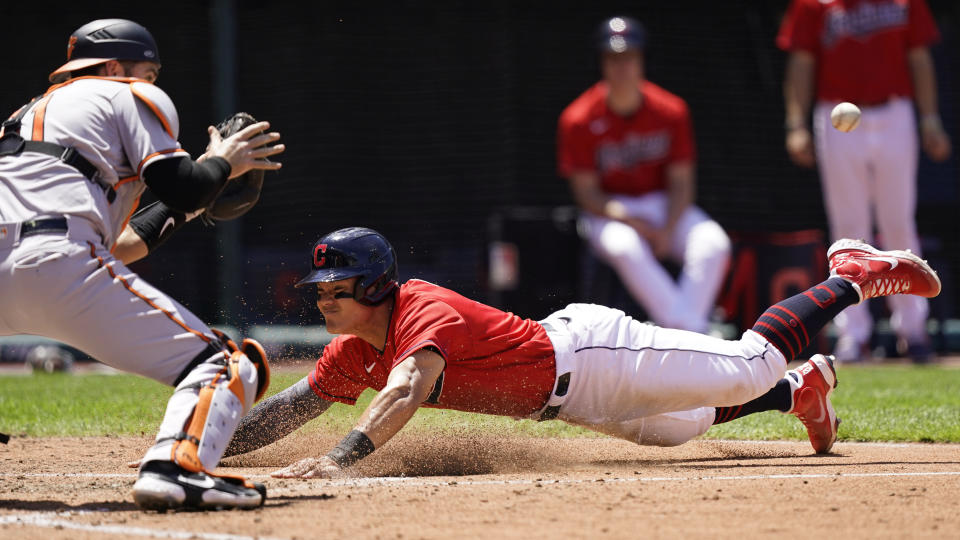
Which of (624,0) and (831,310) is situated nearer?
(831,310)

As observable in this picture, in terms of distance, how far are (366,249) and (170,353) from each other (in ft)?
3.67

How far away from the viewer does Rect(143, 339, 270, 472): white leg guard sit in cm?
391

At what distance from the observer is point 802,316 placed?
217 inches

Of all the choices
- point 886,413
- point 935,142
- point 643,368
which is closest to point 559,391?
point 643,368

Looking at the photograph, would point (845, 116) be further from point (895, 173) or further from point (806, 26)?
point (806, 26)

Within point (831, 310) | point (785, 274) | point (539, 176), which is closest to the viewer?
point (831, 310)

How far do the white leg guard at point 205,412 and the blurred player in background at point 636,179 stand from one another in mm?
6496

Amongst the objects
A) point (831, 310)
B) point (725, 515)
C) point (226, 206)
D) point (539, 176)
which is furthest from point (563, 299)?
point (725, 515)

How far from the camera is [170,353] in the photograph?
13.2ft

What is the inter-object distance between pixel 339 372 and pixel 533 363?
793 millimetres

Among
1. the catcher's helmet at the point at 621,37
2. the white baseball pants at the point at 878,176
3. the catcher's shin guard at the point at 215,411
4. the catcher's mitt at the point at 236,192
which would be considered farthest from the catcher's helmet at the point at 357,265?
the white baseball pants at the point at 878,176

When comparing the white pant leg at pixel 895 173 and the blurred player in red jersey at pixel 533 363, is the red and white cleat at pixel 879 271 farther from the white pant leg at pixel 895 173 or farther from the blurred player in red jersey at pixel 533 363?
the white pant leg at pixel 895 173

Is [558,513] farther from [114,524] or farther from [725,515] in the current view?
[114,524]

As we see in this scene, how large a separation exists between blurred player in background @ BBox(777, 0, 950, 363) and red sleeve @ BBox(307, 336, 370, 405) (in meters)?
6.05
